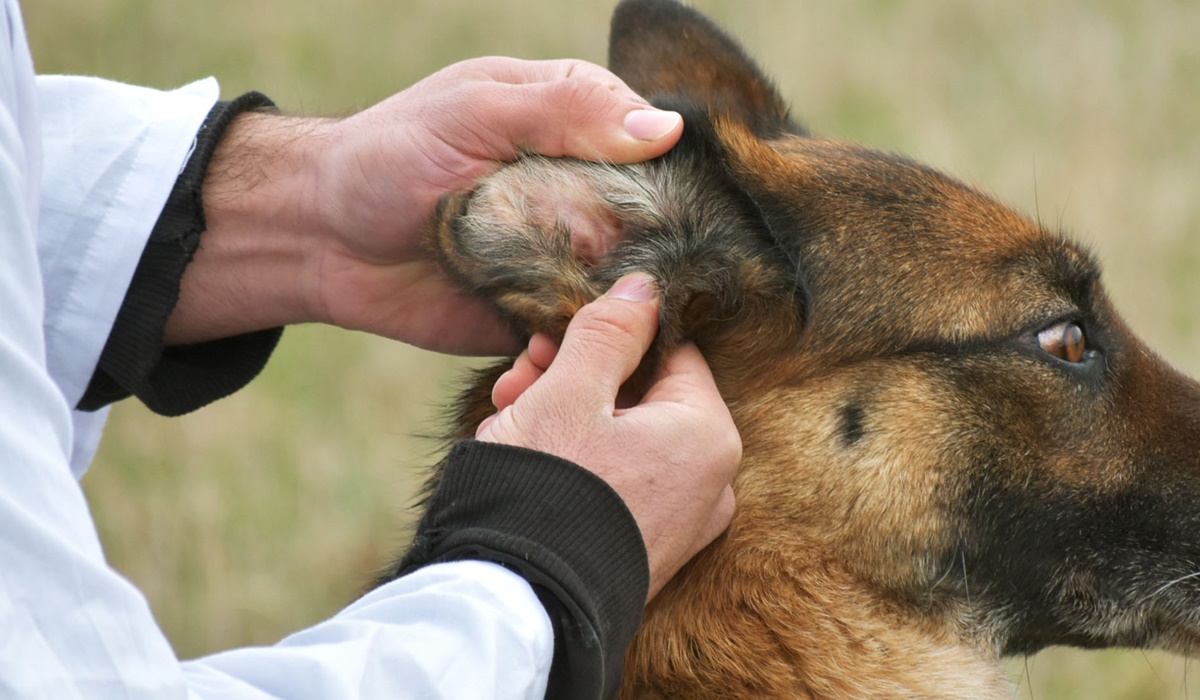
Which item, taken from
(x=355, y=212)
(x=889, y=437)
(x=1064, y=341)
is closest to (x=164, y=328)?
(x=355, y=212)

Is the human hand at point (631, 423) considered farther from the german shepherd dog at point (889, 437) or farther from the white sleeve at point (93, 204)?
the white sleeve at point (93, 204)

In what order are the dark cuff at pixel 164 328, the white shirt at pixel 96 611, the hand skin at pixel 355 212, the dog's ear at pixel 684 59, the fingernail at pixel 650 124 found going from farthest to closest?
1. the dog's ear at pixel 684 59
2. the dark cuff at pixel 164 328
3. the hand skin at pixel 355 212
4. the fingernail at pixel 650 124
5. the white shirt at pixel 96 611

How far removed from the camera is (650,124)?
2.97 meters

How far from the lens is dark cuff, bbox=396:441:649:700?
236 cm

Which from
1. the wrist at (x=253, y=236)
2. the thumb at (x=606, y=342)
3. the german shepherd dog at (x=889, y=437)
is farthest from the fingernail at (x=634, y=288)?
the wrist at (x=253, y=236)

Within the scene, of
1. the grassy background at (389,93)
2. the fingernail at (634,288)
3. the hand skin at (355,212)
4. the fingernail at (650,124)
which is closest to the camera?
the fingernail at (634,288)

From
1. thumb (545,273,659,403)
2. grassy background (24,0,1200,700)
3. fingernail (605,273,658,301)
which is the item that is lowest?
grassy background (24,0,1200,700)

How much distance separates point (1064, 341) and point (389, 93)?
774cm

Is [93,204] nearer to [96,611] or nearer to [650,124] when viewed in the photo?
[650,124]

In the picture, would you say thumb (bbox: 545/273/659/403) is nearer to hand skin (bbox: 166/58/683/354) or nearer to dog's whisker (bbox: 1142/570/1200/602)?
hand skin (bbox: 166/58/683/354)

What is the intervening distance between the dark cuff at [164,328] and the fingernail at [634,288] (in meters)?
1.33

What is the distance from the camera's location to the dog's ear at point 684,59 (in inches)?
159

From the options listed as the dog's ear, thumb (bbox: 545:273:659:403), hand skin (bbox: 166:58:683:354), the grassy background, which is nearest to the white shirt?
thumb (bbox: 545:273:659:403)

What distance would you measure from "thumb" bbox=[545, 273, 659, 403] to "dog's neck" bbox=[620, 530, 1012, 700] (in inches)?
23.9
